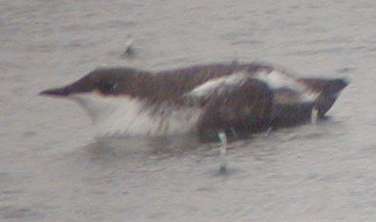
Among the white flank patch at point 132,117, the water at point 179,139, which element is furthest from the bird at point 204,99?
the water at point 179,139

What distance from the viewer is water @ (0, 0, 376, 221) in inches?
399

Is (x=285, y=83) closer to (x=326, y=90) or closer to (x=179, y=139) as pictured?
(x=326, y=90)

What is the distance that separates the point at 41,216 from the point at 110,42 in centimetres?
425

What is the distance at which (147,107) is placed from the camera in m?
11.9

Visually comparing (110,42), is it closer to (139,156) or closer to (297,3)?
(297,3)

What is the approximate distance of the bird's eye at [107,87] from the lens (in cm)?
1200

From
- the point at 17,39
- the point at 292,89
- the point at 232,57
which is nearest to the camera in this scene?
the point at 292,89

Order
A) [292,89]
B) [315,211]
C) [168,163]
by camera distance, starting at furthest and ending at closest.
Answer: [292,89] → [168,163] → [315,211]

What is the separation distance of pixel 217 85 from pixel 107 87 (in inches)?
29.8

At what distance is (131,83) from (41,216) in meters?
2.13

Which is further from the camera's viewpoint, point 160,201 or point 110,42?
point 110,42

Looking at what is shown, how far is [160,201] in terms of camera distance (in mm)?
10258

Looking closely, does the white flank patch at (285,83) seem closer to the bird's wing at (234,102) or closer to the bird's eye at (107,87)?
the bird's wing at (234,102)

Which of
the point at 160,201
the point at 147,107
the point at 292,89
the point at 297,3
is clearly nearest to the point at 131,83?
the point at 147,107
